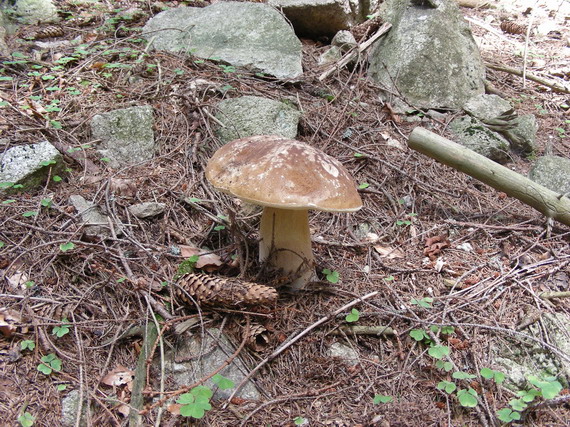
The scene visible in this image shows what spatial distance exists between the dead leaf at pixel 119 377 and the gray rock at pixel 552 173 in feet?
12.0

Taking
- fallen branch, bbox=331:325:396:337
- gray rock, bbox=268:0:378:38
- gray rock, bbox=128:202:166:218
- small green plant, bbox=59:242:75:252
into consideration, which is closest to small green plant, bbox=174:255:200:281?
gray rock, bbox=128:202:166:218

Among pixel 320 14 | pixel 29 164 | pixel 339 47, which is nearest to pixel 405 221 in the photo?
pixel 29 164

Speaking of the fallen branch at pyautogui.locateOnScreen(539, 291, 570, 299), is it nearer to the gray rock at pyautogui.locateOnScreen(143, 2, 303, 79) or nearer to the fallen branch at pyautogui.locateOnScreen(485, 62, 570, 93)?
the gray rock at pyautogui.locateOnScreen(143, 2, 303, 79)

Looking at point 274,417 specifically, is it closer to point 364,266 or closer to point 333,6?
point 364,266

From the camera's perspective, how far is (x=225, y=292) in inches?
84.1

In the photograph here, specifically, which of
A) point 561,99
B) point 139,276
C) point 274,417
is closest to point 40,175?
point 139,276

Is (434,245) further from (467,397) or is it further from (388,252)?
(467,397)

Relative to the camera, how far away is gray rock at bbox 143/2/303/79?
4426 mm

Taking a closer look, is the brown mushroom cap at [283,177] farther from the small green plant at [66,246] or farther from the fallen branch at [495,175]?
the fallen branch at [495,175]

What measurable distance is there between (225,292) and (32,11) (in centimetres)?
524

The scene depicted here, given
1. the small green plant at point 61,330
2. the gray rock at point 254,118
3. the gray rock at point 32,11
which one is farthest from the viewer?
the gray rock at point 32,11

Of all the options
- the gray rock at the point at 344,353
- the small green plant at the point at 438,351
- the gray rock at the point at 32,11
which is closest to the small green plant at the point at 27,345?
the gray rock at the point at 344,353

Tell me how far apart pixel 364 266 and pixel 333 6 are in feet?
13.4

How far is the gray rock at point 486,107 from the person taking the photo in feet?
14.3
